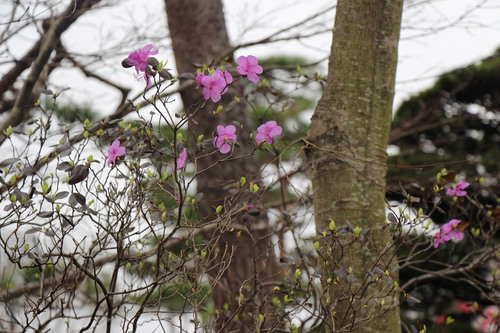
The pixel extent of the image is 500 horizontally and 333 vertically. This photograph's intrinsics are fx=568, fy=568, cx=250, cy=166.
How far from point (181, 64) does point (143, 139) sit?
100 inches

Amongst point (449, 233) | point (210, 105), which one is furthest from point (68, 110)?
point (449, 233)

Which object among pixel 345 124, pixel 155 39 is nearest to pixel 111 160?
pixel 345 124

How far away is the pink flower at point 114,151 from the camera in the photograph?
198cm

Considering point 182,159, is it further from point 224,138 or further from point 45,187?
point 45,187

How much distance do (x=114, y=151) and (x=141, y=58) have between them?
15.4 inches

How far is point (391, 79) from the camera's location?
2.62 m

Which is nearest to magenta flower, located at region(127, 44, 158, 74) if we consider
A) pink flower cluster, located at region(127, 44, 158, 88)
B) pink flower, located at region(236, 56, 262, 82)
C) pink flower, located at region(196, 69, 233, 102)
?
pink flower cluster, located at region(127, 44, 158, 88)

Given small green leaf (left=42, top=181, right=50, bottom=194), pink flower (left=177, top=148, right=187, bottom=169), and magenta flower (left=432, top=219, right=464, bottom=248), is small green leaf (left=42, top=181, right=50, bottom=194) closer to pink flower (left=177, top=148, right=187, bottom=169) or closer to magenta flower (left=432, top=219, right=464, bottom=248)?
pink flower (left=177, top=148, right=187, bottom=169)

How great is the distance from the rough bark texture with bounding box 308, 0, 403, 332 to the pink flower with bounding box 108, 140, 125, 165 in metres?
0.78

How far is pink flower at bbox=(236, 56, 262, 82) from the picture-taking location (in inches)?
75.9

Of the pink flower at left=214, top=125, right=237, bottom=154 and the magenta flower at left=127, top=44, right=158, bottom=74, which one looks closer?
the magenta flower at left=127, top=44, right=158, bottom=74

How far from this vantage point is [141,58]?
1.77m

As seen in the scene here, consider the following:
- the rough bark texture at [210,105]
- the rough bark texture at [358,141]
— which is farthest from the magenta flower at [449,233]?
the rough bark texture at [210,105]

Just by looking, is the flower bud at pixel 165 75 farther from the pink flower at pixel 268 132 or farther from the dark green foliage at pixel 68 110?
the dark green foliage at pixel 68 110
